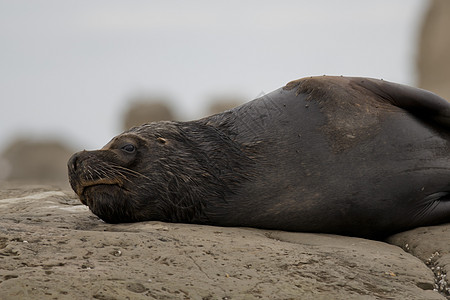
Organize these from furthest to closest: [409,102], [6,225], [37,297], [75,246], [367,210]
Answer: [409,102], [367,210], [6,225], [75,246], [37,297]

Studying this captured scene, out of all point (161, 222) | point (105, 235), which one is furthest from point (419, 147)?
point (105, 235)

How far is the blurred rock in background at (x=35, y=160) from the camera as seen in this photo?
2706 centimetres

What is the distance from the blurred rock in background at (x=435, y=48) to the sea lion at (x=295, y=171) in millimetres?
18921

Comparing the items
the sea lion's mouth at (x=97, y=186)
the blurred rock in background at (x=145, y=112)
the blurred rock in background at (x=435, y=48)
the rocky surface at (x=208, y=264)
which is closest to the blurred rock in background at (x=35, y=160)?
the blurred rock in background at (x=145, y=112)

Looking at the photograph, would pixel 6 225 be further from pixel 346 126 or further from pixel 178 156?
pixel 346 126

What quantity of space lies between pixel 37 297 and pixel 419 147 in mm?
3482

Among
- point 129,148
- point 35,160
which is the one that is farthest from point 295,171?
point 35,160

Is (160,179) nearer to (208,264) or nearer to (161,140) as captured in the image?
(161,140)

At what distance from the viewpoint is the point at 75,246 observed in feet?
14.7

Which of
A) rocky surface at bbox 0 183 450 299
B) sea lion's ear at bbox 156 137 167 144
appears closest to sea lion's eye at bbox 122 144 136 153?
sea lion's ear at bbox 156 137 167 144

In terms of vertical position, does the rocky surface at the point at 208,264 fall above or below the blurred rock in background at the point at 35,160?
above

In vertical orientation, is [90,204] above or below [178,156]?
below

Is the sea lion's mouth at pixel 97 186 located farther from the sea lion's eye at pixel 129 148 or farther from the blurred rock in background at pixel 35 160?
the blurred rock in background at pixel 35 160

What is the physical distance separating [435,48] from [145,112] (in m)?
11.1
